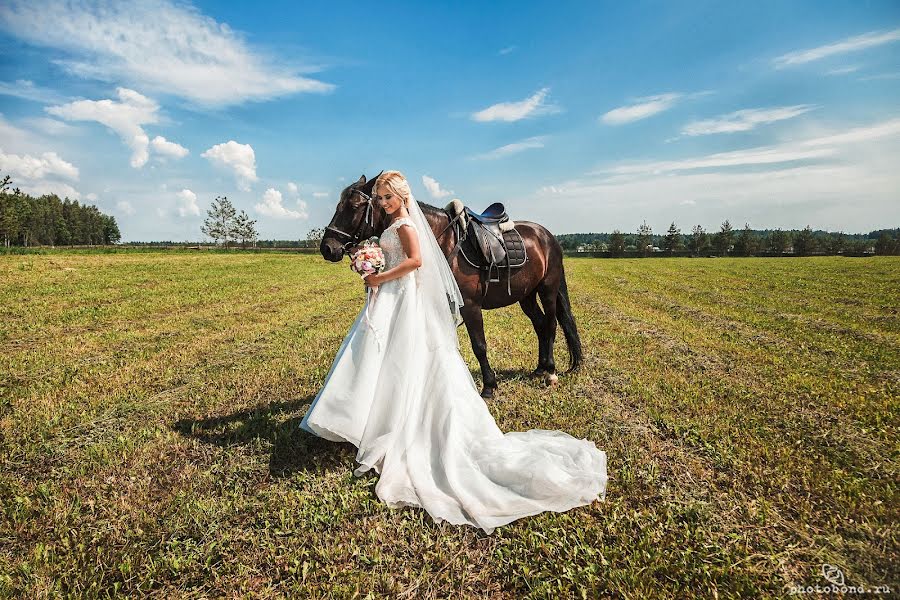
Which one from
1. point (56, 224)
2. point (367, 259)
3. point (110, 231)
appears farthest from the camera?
point (110, 231)

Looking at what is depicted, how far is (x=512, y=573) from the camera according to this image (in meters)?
2.95

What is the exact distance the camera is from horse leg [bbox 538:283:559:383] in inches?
264

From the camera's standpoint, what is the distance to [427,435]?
407cm

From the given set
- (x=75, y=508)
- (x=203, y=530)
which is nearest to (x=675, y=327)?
(x=203, y=530)

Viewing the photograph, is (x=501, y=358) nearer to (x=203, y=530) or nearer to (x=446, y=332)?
(x=446, y=332)

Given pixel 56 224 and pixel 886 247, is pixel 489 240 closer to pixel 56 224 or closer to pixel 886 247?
pixel 886 247

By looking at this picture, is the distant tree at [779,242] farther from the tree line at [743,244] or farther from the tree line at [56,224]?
the tree line at [56,224]

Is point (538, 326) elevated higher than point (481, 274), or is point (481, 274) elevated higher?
point (481, 274)

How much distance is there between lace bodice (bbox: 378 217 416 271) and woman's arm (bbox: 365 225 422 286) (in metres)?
0.11

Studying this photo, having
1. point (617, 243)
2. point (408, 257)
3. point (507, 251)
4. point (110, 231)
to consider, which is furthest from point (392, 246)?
point (110, 231)

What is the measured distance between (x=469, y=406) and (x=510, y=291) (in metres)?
2.45

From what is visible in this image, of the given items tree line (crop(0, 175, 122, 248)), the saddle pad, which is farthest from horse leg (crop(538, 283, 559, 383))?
tree line (crop(0, 175, 122, 248))

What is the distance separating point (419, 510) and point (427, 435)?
0.68 m

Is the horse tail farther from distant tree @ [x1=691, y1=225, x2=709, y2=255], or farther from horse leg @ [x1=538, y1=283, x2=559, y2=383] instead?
distant tree @ [x1=691, y1=225, x2=709, y2=255]
